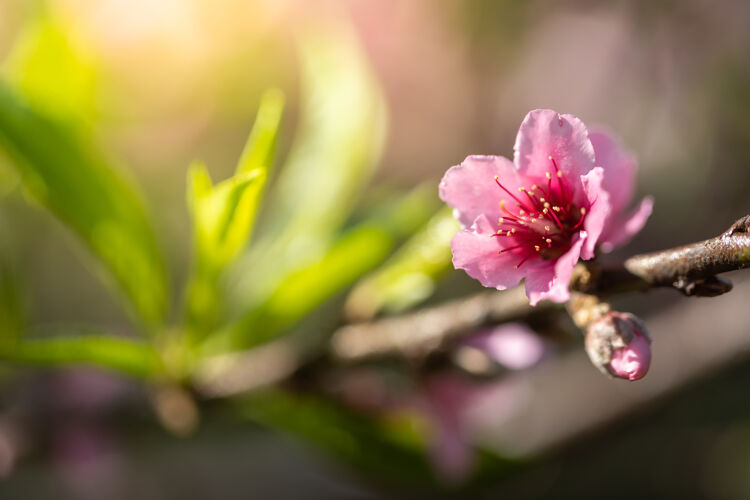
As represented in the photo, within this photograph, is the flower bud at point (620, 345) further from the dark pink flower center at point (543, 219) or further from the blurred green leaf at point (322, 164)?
the blurred green leaf at point (322, 164)

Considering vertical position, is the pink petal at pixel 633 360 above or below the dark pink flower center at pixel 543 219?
below

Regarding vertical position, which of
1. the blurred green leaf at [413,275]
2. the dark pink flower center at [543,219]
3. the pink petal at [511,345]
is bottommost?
the pink petal at [511,345]

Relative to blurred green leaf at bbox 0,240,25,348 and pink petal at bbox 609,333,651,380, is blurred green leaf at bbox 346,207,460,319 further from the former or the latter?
blurred green leaf at bbox 0,240,25,348

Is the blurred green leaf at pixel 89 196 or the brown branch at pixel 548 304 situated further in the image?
the blurred green leaf at pixel 89 196

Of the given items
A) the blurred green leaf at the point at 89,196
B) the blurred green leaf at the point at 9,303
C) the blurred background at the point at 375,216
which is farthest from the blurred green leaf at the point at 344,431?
the blurred green leaf at the point at 9,303

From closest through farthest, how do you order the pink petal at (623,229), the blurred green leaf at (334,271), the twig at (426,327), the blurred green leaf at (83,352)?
the pink petal at (623,229) → the twig at (426,327) → the blurred green leaf at (83,352) → the blurred green leaf at (334,271)

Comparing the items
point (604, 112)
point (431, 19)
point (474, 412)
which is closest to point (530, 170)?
point (474, 412)
